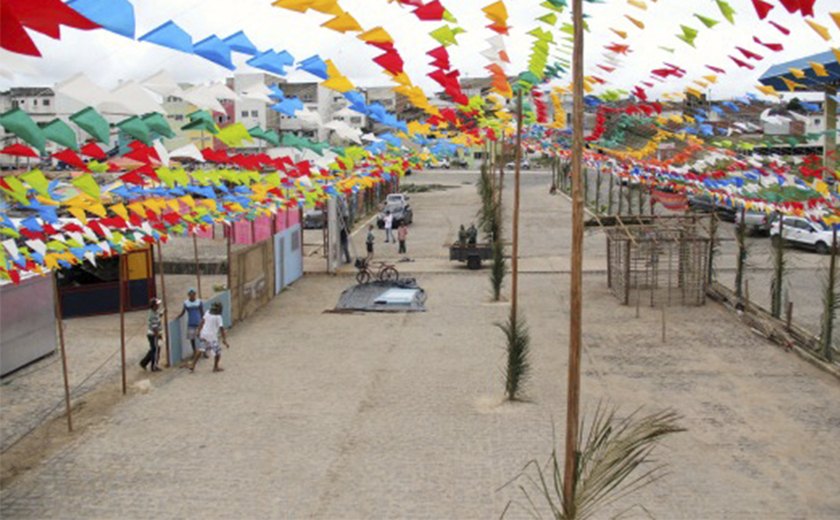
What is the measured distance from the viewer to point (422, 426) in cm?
1134

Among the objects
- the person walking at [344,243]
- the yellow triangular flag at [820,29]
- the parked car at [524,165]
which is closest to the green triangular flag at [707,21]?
the yellow triangular flag at [820,29]

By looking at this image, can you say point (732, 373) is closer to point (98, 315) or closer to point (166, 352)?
point (166, 352)

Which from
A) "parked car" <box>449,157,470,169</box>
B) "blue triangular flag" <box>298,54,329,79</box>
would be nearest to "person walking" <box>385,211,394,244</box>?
"blue triangular flag" <box>298,54,329,79</box>

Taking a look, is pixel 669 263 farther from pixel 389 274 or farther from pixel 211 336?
pixel 211 336

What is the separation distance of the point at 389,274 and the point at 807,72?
12.6m

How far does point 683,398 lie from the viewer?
12.6 m

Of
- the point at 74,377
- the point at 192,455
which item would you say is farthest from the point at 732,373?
the point at 74,377

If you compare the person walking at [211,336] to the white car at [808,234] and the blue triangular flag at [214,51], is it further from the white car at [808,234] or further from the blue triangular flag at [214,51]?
the white car at [808,234]

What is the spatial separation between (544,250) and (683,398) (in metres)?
18.0

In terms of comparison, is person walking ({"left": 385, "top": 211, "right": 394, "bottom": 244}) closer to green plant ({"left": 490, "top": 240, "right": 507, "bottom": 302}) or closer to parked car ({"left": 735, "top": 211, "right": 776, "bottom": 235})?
green plant ({"left": 490, "top": 240, "right": 507, "bottom": 302})

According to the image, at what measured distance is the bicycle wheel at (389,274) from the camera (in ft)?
77.6

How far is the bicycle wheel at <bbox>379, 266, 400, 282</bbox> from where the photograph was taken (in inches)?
931

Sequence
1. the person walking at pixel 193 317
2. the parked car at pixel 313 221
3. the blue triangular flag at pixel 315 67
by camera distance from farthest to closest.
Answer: the parked car at pixel 313 221 < the person walking at pixel 193 317 < the blue triangular flag at pixel 315 67

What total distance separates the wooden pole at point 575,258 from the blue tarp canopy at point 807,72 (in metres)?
10.8
